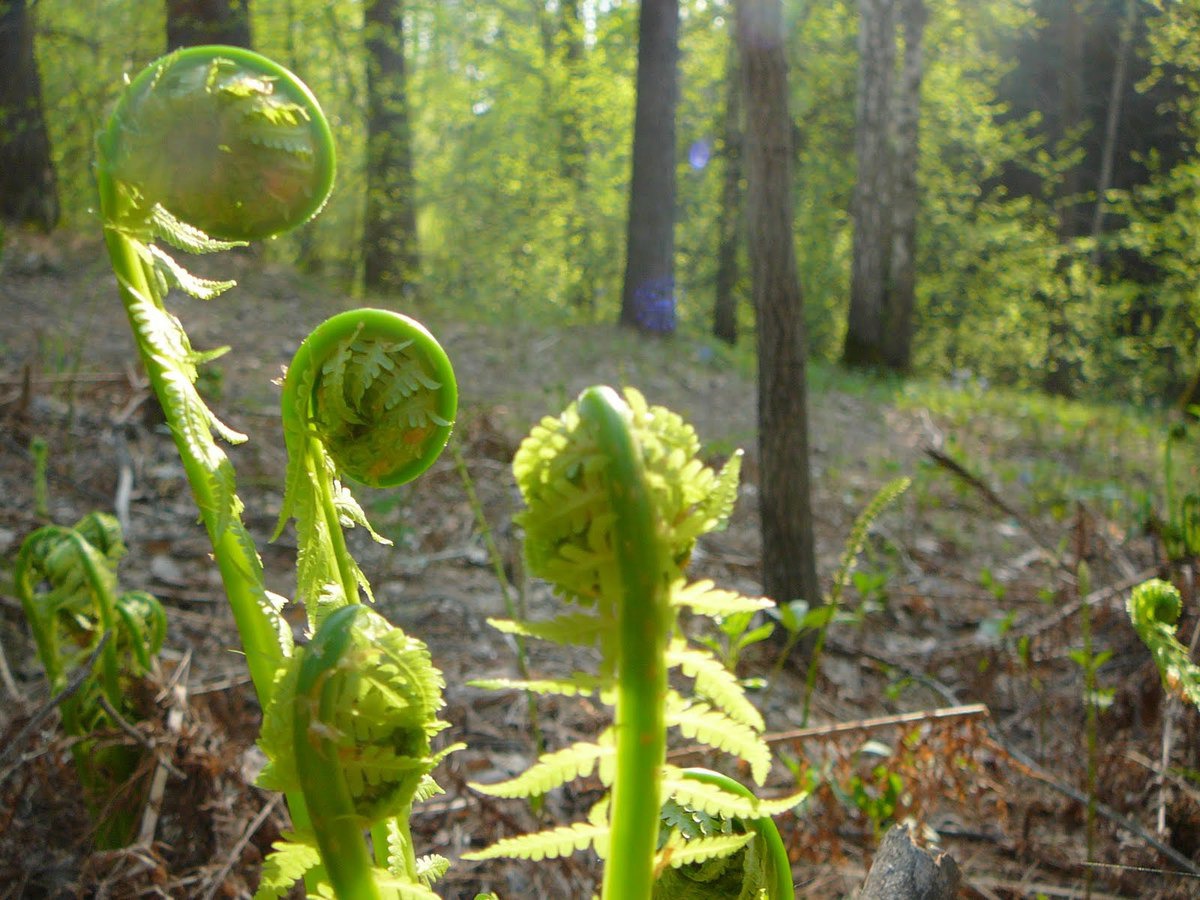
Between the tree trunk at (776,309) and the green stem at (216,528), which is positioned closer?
the green stem at (216,528)

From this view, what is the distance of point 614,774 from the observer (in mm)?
610

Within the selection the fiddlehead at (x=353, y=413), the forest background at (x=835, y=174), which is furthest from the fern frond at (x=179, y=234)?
the forest background at (x=835, y=174)

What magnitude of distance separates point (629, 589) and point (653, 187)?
31.5 ft

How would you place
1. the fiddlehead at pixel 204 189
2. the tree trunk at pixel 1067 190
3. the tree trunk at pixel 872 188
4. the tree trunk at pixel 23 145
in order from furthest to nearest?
the tree trunk at pixel 1067 190
the tree trunk at pixel 872 188
the tree trunk at pixel 23 145
the fiddlehead at pixel 204 189

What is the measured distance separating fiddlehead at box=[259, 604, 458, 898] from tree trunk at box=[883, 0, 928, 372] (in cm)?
1186

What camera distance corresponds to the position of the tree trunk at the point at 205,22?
531cm

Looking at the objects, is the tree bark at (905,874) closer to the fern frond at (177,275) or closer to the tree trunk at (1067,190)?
the fern frond at (177,275)

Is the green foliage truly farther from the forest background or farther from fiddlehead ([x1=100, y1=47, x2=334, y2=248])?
the forest background

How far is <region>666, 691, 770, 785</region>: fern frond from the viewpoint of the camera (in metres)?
0.58

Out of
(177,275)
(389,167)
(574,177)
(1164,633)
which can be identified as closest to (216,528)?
(177,275)

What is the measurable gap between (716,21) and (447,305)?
889cm

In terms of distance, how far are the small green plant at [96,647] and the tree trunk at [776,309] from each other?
79.0 inches

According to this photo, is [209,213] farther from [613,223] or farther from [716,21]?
[716,21]

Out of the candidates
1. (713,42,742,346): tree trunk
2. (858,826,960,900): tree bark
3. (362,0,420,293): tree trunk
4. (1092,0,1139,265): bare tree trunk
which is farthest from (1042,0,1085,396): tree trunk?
(858,826,960,900): tree bark
